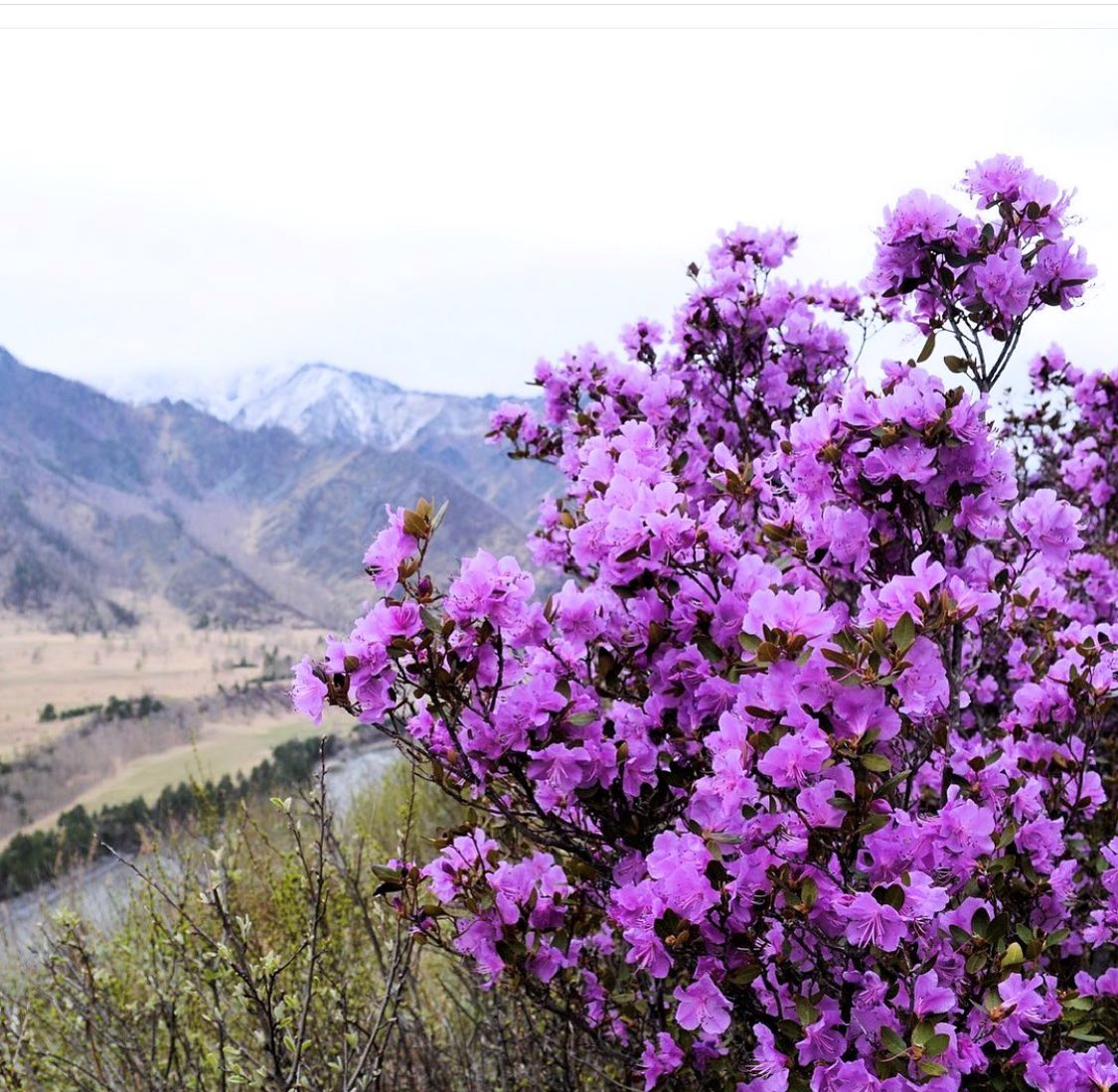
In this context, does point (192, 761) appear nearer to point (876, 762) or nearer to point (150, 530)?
point (876, 762)

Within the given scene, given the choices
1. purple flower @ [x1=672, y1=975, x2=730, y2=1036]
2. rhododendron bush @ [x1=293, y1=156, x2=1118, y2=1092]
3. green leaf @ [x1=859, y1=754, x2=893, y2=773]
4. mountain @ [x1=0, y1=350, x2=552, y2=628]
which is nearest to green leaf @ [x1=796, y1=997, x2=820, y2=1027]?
rhododendron bush @ [x1=293, y1=156, x2=1118, y2=1092]

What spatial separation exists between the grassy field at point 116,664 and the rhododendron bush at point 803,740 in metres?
33.5

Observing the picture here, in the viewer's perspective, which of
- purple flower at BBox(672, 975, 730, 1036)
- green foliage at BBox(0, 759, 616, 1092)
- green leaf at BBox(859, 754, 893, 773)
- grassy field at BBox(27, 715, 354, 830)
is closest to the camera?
green leaf at BBox(859, 754, 893, 773)

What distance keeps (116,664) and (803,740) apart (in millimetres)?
82201

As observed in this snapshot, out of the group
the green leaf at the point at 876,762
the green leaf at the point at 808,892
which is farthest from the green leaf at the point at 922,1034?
the green leaf at the point at 876,762

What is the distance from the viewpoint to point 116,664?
72250mm

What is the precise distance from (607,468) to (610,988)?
1691mm

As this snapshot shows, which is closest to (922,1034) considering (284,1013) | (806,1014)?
(806,1014)

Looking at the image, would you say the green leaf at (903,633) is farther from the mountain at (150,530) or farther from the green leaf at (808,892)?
the mountain at (150,530)

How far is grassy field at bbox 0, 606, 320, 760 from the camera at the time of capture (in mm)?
46594

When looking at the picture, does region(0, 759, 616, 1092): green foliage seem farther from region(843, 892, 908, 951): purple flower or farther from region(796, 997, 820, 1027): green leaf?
region(843, 892, 908, 951): purple flower

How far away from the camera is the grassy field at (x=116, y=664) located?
1834 inches

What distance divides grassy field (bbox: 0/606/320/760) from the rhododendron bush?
33.5 m

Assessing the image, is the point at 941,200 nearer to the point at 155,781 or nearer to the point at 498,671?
the point at 498,671
